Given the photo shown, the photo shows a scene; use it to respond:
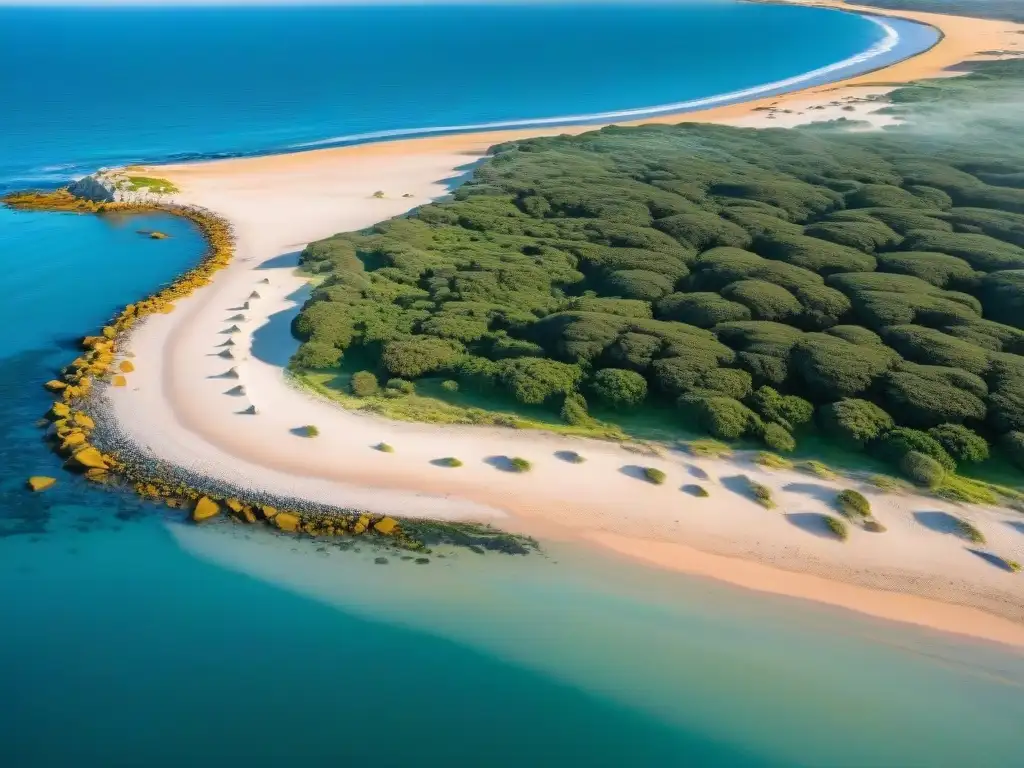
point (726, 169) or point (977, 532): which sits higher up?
point (726, 169)

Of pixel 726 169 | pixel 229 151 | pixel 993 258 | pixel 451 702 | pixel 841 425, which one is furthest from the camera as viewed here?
pixel 229 151

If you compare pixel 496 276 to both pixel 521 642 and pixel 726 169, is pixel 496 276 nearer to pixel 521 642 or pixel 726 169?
pixel 521 642

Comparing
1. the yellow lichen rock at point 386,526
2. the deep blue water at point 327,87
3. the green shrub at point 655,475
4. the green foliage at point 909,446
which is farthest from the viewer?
the deep blue water at point 327,87

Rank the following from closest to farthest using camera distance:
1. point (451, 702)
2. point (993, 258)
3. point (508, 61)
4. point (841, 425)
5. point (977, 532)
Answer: point (451, 702) < point (977, 532) < point (841, 425) < point (993, 258) < point (508, 61)

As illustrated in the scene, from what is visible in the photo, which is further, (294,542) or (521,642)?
(294,542)

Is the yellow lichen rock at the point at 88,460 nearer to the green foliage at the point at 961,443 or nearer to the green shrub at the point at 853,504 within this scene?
the green shrub at the point at 853,504

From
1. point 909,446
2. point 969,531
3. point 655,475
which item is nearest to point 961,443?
point 909,446

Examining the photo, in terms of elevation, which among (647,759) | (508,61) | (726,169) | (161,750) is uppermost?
(508,61)

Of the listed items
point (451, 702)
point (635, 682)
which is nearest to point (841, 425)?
point (635, 682)

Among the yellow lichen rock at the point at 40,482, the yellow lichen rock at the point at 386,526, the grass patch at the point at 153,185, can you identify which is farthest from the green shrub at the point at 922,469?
the grass patch at the point at 153,185
